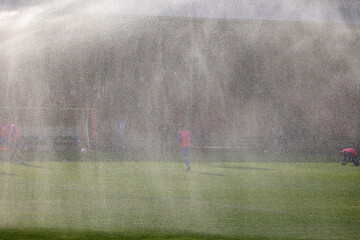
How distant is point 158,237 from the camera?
7.70 metres

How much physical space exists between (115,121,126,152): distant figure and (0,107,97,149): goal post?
5.99ft

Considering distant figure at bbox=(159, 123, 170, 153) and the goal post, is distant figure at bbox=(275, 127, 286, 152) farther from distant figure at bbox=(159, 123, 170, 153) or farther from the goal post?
the goal post

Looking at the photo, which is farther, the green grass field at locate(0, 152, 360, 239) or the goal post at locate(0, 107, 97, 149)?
the goal post at locate(0, 107, 97, 149)

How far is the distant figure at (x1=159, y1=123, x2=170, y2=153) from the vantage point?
111ft

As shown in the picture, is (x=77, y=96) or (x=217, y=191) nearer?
(x=217, y=191)

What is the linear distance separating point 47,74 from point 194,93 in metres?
9.58

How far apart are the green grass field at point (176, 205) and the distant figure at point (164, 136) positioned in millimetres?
15443

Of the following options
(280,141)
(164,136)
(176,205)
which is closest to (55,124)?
(164,136)

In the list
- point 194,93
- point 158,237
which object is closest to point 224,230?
point 158,237

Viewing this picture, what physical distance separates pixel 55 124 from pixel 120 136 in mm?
4456

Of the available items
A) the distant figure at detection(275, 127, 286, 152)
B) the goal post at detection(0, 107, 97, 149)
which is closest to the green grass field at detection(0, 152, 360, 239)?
the distant figure at detection(275, 127, 286, 152)

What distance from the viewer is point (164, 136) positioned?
3494 centimetres

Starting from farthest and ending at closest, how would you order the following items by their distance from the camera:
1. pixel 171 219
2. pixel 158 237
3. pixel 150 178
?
1. pixel 150 178
2. pixel 171 219
3. pixel 158 237

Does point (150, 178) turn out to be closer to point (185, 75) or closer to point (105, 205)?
point (105, 205)
